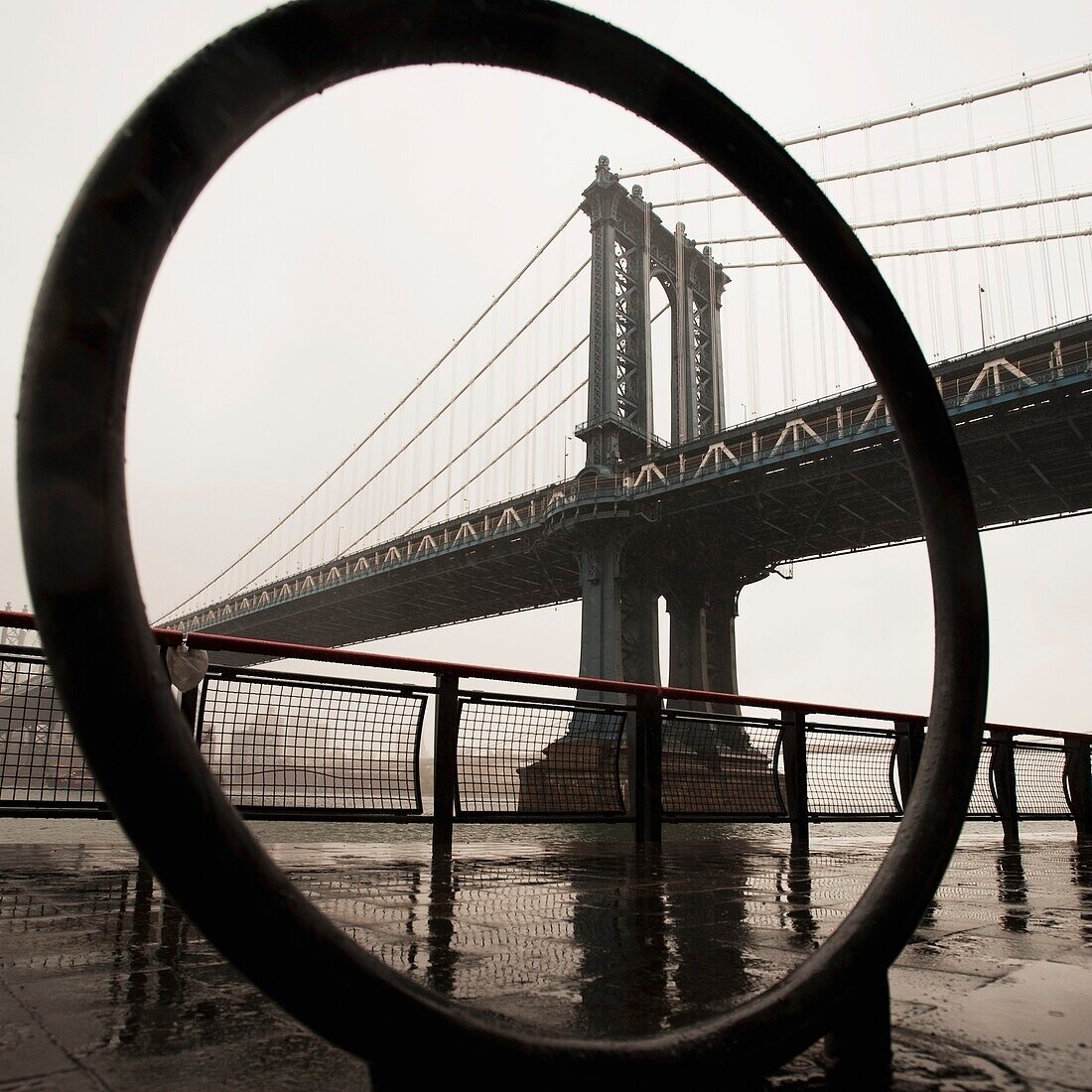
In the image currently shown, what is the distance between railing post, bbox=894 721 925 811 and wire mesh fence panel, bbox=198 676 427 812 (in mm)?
4054

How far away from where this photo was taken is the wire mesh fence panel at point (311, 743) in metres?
3.91

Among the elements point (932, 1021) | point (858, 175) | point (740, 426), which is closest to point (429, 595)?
point (740, 426)

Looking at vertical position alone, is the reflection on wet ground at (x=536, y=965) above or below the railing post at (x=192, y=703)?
below

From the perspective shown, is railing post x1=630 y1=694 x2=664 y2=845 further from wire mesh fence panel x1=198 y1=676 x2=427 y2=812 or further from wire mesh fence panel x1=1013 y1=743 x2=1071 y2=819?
wire mesh fence panel x1=1013 y1=743 x2=1071 y2=819

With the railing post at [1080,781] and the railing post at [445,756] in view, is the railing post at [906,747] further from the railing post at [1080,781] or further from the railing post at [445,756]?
the railing post at [445,756]

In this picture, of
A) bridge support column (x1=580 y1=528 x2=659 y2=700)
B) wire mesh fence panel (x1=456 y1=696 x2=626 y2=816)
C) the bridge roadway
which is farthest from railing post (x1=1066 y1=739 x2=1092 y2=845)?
bridge support column (x1=580 y1=528 x2=659 y2=700)

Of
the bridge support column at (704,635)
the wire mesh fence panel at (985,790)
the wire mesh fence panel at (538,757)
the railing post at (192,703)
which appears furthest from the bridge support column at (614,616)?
the railing post at (192,703)

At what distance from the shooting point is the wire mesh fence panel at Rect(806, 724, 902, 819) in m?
6.39

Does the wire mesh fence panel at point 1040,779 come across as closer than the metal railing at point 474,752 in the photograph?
No

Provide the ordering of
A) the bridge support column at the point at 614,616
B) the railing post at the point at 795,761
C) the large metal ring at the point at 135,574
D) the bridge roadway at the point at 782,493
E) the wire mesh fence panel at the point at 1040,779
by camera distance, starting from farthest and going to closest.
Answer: the bridge support column at the point at 614,616
the bridge roadway at the point at 782,493
the wire mesh fence panel at the point at 1040,779
the railing post at the point at 795,761
the large metal ring at the point at 135,574

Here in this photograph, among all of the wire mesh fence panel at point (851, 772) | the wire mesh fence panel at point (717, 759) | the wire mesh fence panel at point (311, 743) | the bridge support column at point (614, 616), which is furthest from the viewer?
the bridge support column at point (614, 616)

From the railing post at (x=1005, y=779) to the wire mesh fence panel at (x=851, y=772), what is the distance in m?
1.07

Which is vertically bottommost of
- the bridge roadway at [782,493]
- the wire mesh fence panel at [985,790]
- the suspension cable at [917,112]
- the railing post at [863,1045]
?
the wire mesh fence panel at [985,790]

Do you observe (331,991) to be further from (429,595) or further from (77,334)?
(429,595)
